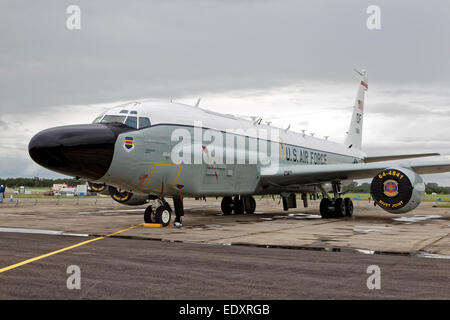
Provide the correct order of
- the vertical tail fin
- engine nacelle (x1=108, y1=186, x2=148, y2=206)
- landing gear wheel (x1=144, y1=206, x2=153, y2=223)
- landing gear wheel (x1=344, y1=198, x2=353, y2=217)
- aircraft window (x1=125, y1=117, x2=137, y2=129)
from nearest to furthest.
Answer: aircraft window (x1=125, y1=117, x2=137, y2=129) < landing gear wheel (x1=144, y1=206, x2=153, y2=223) < engine nacelle (x1=108, y1=186, x2=148, y2=206) < landing gear wheel (x1=344, y1=198, x2=353, y2=217) < the vertical tail fin

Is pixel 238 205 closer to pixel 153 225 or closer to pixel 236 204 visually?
pixel 236 204

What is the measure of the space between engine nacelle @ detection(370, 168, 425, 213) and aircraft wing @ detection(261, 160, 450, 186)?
1231 millimetres

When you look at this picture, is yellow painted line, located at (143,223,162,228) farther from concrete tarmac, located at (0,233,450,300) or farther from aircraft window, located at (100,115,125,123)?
concrete tarmac, located at (0,233,450,300)

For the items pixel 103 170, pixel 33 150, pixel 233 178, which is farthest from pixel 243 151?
pixel 33 150

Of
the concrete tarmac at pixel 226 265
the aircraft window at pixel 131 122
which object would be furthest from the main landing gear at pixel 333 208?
the aircraft window at pixel 131 122

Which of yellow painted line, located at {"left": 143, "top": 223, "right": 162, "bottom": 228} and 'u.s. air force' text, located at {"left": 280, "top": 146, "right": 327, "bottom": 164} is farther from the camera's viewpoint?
'u.s. air force' text, located at {"left": 280, "top": 146, "right": 327, "bottom": 164}

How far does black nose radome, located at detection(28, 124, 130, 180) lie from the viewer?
11.4m

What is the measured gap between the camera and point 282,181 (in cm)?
1956

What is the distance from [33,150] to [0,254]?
3.77m

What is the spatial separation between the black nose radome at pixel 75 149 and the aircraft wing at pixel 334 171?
8.33 metres

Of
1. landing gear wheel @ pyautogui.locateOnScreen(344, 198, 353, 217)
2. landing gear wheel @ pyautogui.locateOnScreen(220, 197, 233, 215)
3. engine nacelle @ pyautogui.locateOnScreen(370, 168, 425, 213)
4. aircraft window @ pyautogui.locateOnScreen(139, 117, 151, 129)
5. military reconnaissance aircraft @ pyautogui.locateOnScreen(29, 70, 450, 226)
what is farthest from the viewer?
landing gear wheel @ pyautogui.locateOnScreen(220, 197, 233, 215)

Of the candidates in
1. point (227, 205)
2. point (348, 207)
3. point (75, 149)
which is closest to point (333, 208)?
point (348, 207)

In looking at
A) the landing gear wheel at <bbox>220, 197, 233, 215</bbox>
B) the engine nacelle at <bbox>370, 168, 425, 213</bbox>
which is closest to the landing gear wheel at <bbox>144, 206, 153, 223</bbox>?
the engine nacelle at <bbox>370, 168, 425, 213</bbox>
